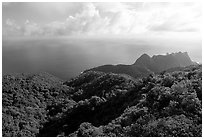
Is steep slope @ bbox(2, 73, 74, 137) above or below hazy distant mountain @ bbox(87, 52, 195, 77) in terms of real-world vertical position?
below

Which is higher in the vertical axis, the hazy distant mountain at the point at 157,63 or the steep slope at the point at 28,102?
the hazy distant mountain at the point at 157,63

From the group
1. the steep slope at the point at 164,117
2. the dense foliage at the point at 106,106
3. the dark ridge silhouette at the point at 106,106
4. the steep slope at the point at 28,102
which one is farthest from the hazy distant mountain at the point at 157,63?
the steep slope at the point at 164,117

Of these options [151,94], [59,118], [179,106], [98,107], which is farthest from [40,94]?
[179,106]

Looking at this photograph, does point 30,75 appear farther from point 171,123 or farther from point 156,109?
point 171,123

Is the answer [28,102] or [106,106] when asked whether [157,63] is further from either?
[106,106]

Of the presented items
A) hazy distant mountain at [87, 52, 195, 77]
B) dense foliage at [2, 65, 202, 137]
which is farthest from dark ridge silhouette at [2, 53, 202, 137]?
hazy distant mountain at [87, 52, 195, 77]

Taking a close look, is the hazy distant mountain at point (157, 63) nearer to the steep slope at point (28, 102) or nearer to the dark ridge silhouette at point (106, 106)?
the dark ridge silhouette at point (106, 106)

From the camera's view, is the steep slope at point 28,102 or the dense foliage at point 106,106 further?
the steep slope at point 28,102

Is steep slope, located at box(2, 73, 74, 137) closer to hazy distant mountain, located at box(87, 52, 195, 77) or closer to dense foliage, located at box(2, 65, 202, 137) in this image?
dense foliage, located at box(2, 65, 202, 137)

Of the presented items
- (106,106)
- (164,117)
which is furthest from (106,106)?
(164,117)
